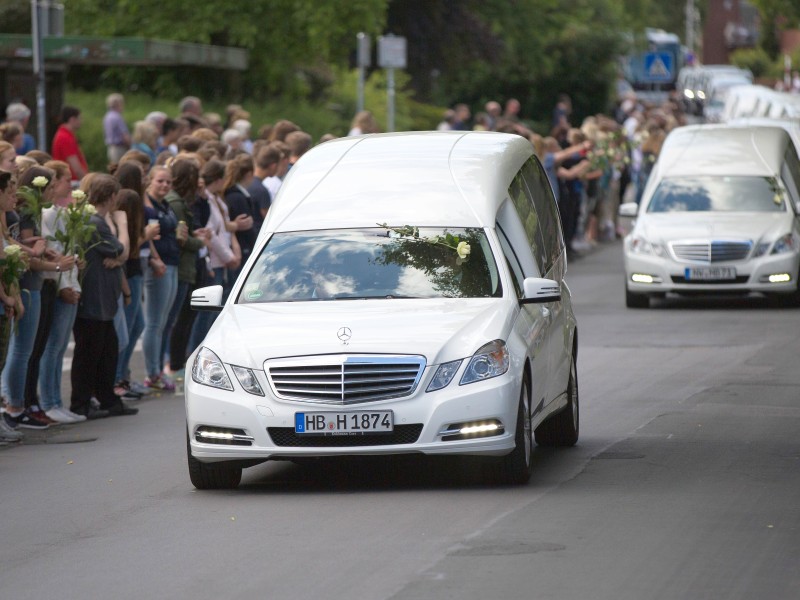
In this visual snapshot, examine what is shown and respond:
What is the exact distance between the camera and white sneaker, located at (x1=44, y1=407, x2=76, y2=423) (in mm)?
14734

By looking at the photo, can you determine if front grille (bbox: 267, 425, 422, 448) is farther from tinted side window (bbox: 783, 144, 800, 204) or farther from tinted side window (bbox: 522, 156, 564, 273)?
tinted side window (bbox: 783, 144, 800, 204)

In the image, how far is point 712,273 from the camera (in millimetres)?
22828

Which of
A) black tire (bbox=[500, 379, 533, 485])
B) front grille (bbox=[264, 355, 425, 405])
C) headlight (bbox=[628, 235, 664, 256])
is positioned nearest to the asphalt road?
black tire (bbox=[500, 379, 533, 485])

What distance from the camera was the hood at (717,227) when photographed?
75.1 ft

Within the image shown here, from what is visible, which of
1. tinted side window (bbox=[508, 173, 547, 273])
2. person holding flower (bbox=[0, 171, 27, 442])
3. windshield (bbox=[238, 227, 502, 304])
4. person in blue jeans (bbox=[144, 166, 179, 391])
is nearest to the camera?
windshield (bbox=[238, 227, 502, 304])

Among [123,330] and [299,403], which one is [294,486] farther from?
[123,330]

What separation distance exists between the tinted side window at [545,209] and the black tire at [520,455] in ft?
6.08

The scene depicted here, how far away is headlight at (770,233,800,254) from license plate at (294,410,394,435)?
13.1 m

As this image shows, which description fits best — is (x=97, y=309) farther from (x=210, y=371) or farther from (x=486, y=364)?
(x=486, y=364)

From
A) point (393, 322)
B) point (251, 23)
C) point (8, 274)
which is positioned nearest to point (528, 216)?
point (393, 322)

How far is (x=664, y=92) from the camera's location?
8894 centimetres

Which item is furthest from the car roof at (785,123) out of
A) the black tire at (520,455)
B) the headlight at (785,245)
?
the black tire at (520,455)

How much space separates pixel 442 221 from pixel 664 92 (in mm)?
78403

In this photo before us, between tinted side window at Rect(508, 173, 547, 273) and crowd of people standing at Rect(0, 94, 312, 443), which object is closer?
tinted side window at Rect(508, 173, 547, 273)
